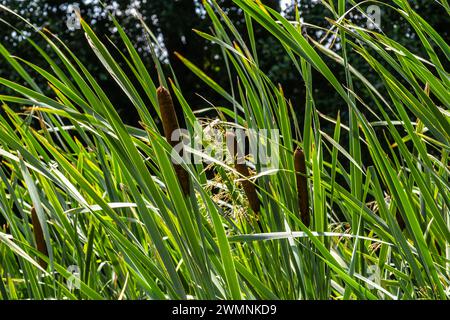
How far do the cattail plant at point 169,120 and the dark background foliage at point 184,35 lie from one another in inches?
184

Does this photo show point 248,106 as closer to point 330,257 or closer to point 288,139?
point 288,139

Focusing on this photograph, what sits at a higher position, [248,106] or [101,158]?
[248,106]

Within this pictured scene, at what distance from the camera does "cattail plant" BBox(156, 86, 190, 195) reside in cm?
73

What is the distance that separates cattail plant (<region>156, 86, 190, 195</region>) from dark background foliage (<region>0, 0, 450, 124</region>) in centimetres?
468

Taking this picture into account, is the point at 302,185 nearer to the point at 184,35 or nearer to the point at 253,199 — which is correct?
the point at 253,199

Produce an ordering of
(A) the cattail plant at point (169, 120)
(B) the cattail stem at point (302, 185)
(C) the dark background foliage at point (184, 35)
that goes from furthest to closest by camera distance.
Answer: (C) the dark background foliage at point (184, 35)
(B) the cattail stem at point (302, 185)
(A) the cattail plant at point (169, 120)

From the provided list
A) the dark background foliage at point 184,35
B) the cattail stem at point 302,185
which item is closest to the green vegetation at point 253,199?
the cattail stem at point 302,185

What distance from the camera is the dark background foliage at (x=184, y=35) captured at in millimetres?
5652

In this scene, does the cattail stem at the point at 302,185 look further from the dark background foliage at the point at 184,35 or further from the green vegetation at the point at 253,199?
the dark background foliage at the point at 184,35

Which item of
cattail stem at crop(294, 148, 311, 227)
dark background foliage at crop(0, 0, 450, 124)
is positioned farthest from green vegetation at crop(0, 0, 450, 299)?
dark background foliage at crop(0, 0, 450, 124)
